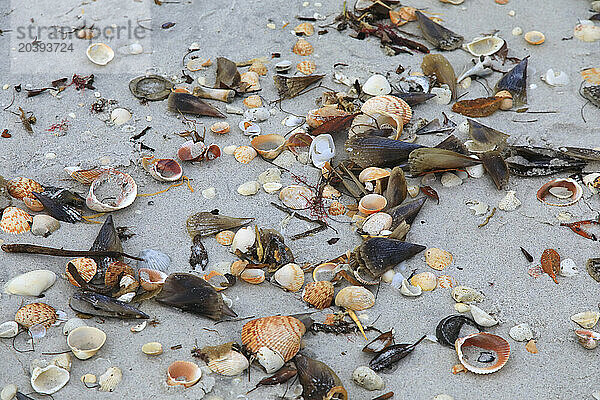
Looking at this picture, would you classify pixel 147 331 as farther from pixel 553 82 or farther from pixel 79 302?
pixel 553 82

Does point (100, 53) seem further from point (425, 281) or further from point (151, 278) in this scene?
point (425, 281)

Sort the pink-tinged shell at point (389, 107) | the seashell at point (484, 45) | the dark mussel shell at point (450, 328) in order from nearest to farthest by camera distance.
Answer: the dark mussel shell at point (450, 328) → the pink-tinged shell at point (389, 107) → the seashell at point (484, 45)

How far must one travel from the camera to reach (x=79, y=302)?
267 cm

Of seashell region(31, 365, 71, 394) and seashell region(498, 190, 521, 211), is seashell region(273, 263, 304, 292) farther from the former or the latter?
seashell region(498, 190, 521, 211)

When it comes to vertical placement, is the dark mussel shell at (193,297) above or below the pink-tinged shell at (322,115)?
below

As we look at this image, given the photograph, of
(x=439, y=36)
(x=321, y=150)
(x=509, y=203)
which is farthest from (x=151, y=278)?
(x=439, y=36)

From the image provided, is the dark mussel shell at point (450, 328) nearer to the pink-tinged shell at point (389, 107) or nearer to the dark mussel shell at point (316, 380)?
the dark mussel shell at point (316, 380)

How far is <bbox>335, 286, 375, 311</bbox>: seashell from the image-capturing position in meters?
2.73

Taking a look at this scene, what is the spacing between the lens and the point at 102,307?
2633 mm

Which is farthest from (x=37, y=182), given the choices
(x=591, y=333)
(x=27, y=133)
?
(x=591, y=333)

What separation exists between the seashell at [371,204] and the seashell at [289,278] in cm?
57

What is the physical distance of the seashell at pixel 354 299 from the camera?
273 centimetres

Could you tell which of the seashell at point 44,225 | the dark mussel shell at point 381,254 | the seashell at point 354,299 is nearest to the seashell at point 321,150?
the dark mussel shell at point 381,254

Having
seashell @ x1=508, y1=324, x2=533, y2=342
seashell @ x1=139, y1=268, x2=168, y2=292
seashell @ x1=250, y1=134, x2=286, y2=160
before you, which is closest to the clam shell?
seashell @ x1=139, y1=268, x2=168, y2=292
